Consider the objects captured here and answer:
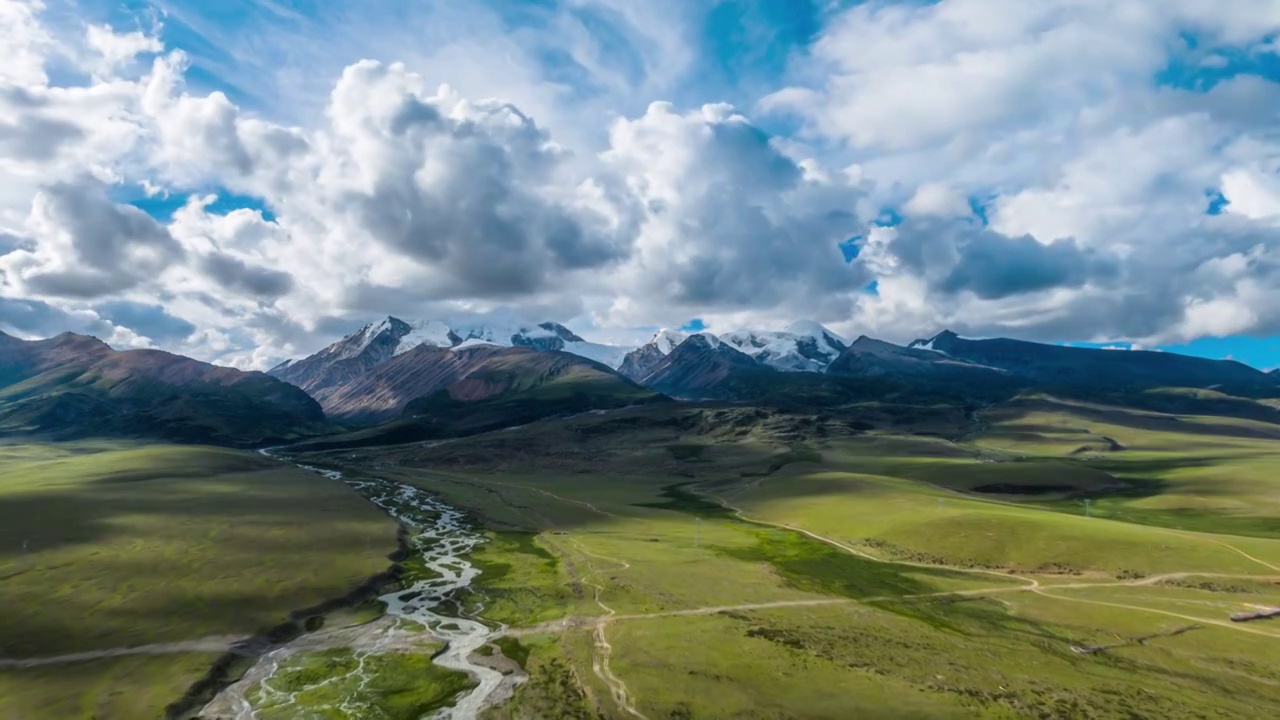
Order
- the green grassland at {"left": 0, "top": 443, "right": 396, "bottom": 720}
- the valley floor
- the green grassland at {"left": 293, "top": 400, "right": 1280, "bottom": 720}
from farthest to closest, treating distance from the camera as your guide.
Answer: the green grassland at {"left": 293, "top": 400, "right": 1280, "bottom": 720}, the green grassland at {"left": 0, "top": 443, "right": 396, "bottom": 720}, the valley floor

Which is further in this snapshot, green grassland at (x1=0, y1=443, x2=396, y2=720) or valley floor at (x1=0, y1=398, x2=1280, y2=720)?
green grassland at (x1=0, y1=443, x2=396, y2=720)

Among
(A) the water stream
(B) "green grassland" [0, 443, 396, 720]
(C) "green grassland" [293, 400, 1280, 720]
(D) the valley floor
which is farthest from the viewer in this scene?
(C) "green grassland" [293, 400, 1280, 720]

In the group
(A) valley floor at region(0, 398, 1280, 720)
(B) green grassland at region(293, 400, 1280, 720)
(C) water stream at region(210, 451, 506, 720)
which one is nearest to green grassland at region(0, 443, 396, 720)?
(A) valley floor at region(0, 398, 1280, 720)

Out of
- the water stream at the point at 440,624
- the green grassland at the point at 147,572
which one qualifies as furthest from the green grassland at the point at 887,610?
the green grassland at the point at 147,572

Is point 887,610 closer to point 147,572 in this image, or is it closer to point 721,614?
point 721,614

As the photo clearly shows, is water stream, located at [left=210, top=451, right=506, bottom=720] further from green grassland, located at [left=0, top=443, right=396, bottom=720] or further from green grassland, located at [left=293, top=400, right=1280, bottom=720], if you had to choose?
green grassland, located at [left=0, top=443, right=396, bottom=720]

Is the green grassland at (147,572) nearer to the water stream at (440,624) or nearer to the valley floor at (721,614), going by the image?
the valley floor at (721,614)

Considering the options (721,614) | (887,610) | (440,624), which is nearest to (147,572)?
(440,624)
